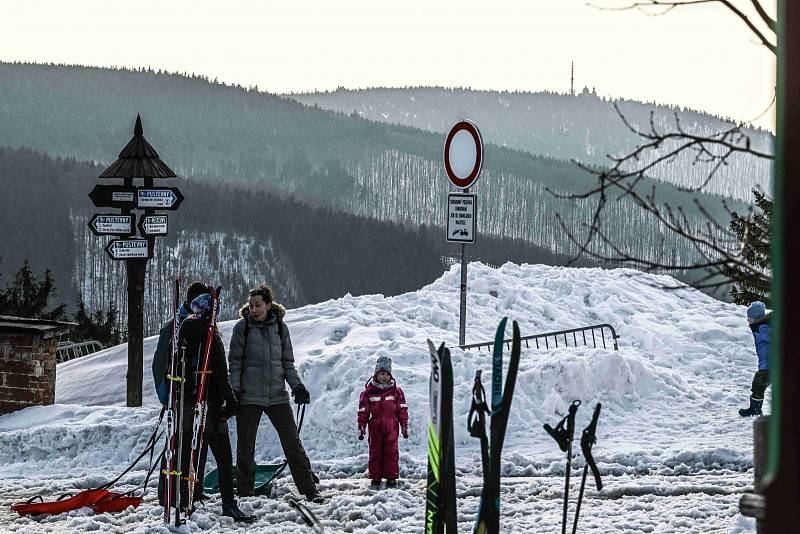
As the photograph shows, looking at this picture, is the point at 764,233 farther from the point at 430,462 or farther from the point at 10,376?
the point at 10,376

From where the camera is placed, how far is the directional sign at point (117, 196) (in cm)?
1301

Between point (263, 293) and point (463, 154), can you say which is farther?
point (463, 154)

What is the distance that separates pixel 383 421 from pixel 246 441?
47.3 inches

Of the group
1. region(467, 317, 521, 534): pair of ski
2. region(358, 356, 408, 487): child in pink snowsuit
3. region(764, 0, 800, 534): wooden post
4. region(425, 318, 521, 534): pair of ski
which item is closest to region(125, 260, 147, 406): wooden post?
region(358, 356, 408, 487): child in pink snowsuit

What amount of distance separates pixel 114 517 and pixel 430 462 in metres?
3.11

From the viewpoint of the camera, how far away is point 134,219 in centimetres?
1321

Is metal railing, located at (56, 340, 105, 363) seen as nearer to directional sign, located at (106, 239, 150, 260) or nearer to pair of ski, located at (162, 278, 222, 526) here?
directional sign, located at (106, 239, 150, 260)

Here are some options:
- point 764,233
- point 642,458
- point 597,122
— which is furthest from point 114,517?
point 597,122

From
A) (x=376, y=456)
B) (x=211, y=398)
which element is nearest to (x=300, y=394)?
(x=211, y=398)

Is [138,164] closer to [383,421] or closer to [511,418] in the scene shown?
[511,418]

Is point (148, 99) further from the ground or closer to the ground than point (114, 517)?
further from the ground

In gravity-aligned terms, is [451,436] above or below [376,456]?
above

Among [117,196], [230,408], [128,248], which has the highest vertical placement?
[117,196]

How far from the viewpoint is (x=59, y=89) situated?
12644 centimetres
